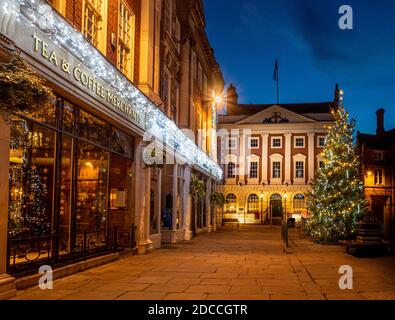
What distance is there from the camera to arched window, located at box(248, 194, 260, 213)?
56812 millimetres

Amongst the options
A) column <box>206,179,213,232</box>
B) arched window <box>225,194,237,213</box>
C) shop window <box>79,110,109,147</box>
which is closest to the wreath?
shop window <box>79,110,109,147</box>

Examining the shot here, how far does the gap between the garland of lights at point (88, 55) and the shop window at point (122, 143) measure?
3.23 ft

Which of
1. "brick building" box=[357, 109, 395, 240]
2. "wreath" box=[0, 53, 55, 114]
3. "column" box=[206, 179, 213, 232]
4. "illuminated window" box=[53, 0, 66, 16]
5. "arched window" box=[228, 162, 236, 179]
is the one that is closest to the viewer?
"wreath" box=[0, 53, 55, 114]

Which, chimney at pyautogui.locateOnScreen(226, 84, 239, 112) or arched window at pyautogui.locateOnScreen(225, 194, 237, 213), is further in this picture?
chimney at pyautogui.locateOnScreen(226, 84, 239, 112)

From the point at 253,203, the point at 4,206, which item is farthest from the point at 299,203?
the point at 4,206

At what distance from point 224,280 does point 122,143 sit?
A: 6.52 metres

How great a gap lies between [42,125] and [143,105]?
21.3 feet

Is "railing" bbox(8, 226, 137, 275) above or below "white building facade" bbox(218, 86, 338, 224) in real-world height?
below

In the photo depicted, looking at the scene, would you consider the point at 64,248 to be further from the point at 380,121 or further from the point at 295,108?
the point at 295,108

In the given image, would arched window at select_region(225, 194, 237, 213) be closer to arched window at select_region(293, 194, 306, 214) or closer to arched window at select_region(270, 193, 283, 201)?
arched window at select_region(270, 193, 283, 201)

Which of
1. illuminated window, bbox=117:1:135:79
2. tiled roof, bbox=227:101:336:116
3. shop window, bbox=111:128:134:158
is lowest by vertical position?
shop window, bbox=111:128:134:158

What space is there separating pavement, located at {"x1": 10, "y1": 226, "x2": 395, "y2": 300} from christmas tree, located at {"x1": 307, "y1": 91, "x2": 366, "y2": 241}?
7.13 m

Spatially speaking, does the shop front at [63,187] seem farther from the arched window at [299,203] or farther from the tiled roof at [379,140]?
the tiled roof at [379,140]
